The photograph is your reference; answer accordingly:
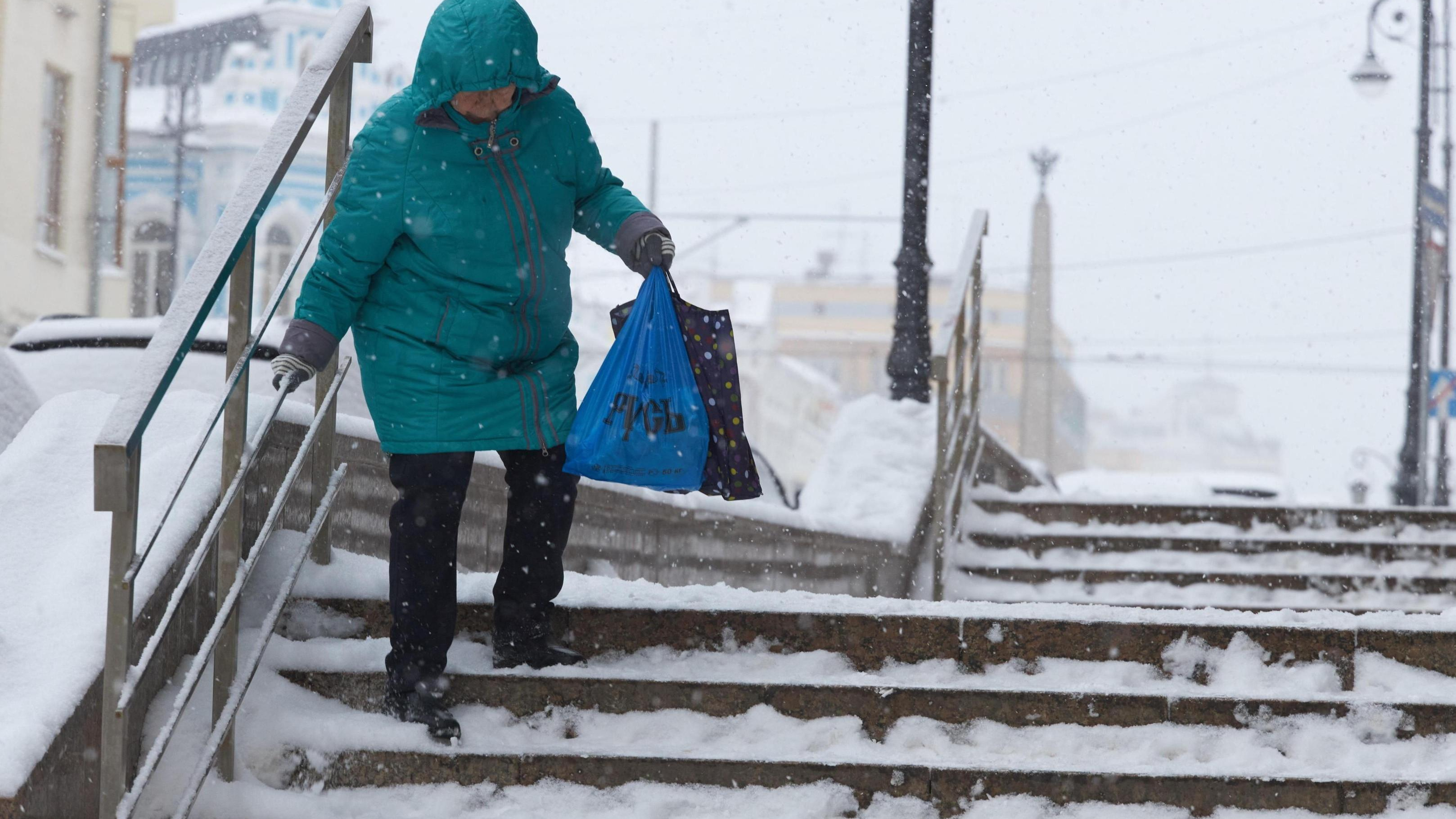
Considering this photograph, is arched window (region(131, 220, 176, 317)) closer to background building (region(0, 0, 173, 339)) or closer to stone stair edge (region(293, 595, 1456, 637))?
background building (region(0, 0, 173, 339))

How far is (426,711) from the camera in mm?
3186

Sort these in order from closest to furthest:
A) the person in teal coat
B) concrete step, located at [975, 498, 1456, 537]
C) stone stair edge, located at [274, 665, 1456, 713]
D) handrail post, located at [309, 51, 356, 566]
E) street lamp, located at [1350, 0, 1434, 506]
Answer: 1. the person in teal coat
2. stone stair edge, located at [274, 665, 1456, 713]
3. handrail post, located at [309, 51, 356, 566]
4. concrete step, located at [975, 498, 1456, 537]
5. street lamp, located at [1350, 0, 1434, 506]

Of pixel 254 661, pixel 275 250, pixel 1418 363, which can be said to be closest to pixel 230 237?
pixel 254 661

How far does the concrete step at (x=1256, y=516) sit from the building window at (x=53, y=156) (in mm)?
19539

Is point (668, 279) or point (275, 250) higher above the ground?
point (275, 250)

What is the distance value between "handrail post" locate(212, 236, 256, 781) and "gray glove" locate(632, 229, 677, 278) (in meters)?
0.81

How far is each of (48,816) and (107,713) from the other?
22 cm

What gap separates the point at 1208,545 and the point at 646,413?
14.5 ft

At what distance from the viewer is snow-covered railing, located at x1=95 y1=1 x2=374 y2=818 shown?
2.56 m

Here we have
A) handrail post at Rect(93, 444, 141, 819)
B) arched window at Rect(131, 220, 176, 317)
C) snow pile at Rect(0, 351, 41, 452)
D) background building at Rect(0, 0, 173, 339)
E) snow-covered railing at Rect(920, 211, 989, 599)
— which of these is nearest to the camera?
handrail post at Rect(93, 444, 141, 819)

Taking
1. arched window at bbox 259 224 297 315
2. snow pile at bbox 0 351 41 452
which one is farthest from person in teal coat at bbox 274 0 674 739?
arched window at bbox 259 224 297 315

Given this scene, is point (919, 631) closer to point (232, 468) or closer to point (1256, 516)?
point (232, 468)

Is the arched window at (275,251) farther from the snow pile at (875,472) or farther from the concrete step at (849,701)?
the concrete step at (849,701)

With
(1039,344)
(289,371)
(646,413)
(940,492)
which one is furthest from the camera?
(1039,344)
